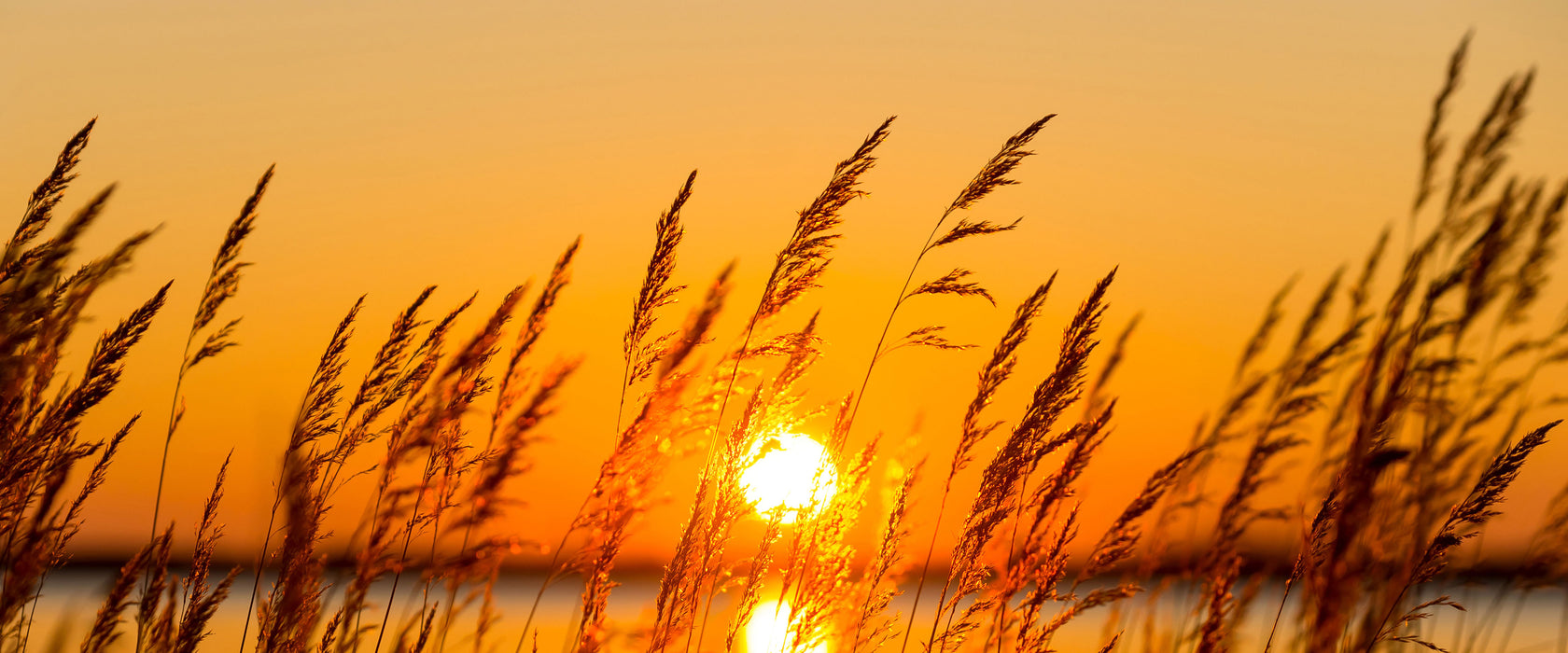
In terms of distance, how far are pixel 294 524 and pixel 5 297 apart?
1049mm

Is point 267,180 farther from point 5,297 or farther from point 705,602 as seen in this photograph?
point 705,602

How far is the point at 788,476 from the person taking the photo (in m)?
2.94

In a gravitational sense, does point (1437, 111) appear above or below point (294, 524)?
above

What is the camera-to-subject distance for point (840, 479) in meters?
3.13

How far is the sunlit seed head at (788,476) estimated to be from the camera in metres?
2.77

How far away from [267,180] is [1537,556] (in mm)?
→ 4052

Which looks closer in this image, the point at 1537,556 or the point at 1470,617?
the point at 1537,556

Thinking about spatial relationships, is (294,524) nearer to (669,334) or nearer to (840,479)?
(669,334)

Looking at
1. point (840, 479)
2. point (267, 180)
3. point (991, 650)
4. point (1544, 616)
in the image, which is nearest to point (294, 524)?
point (267, 180)

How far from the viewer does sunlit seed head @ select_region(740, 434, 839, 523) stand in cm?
277

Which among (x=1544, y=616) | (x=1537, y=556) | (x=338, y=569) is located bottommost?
(x=338, y=569)

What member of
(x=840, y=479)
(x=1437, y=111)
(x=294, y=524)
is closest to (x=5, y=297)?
(x=294, y=524)

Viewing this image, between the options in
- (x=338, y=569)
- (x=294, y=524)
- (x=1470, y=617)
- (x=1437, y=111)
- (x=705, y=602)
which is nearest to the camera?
(x=294, y=524)

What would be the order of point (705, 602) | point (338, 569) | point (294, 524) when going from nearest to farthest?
1. point (294, 524)
2. point (338, 569)
3. point (705, 602)
